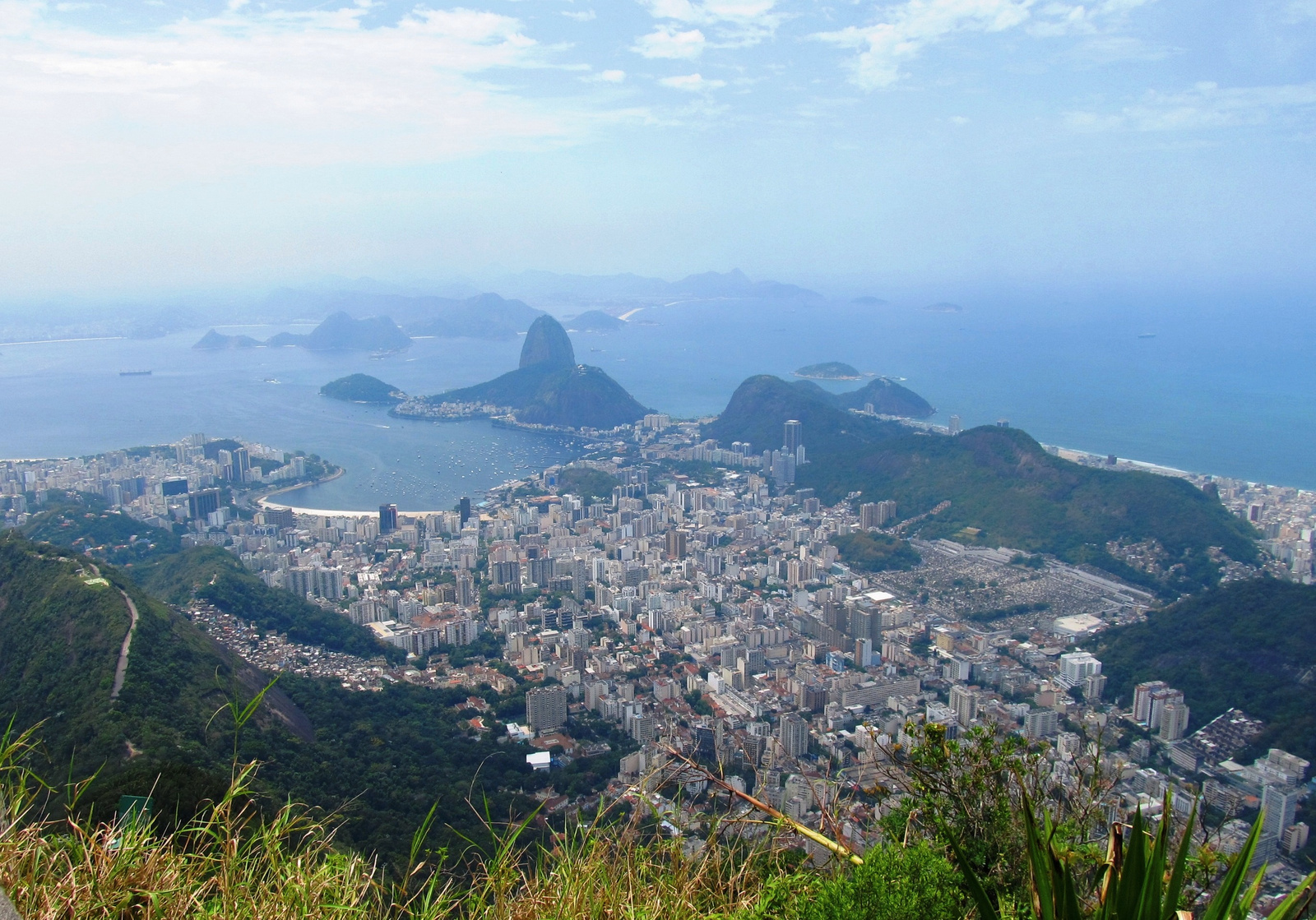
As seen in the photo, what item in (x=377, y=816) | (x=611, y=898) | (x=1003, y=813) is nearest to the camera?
(x=611, y=898)

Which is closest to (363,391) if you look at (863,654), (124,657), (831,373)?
(831,373)

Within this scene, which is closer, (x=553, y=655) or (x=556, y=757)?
(x=556, y=757)

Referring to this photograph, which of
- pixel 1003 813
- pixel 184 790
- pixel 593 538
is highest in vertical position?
pixel 1003 813

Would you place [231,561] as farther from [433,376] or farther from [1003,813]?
[433,376]

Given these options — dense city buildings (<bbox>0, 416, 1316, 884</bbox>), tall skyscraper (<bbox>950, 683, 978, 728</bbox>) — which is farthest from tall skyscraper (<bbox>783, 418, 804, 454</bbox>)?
tall skyscraper (<bbox>950, 683, 978, 728</bbox>)

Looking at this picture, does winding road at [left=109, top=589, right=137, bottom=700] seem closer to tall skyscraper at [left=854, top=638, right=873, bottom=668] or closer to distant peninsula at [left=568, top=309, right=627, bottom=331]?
tall skyscraper at [left=854, top=638, right=873, bottom=668]

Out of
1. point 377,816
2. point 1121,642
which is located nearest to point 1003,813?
point 377,816
